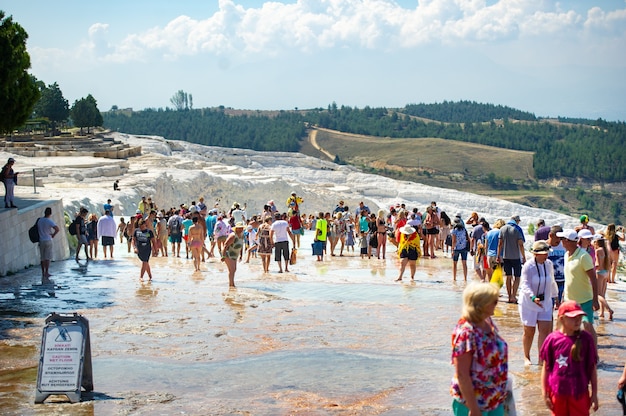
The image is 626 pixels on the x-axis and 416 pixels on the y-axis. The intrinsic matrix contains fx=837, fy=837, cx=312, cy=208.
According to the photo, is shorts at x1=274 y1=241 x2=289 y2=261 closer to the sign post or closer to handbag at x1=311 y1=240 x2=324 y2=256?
handbag at x1=311 y1=240 x2=324 y2=256

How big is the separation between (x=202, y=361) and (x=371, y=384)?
1969mm

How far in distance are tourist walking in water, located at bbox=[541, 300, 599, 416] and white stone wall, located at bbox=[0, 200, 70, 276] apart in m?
11.6

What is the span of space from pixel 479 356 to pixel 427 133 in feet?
577

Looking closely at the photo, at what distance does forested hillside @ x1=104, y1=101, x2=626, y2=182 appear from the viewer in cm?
13788

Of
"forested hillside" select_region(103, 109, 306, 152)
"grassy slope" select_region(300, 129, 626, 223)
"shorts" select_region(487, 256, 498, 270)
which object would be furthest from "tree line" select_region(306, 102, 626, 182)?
"shorts" select_region(487, 256, 498, 270)

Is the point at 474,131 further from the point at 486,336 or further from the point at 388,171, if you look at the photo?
the point at 486,336

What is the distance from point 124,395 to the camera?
295 inches

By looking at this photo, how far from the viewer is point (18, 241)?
1583cm

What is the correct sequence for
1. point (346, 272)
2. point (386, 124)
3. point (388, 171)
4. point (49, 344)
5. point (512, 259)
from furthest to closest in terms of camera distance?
point (386, 124), point (388, 171), point (346, 272), point (512, 259), point (49, 344)

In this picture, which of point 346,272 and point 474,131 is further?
point 474,131

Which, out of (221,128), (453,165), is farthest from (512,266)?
(221,128)

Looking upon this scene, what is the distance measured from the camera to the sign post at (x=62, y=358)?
7086 millimetres

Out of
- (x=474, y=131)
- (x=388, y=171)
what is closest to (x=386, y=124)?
(x=474, y=131)

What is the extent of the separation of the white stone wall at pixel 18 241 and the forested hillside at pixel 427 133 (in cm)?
12154
